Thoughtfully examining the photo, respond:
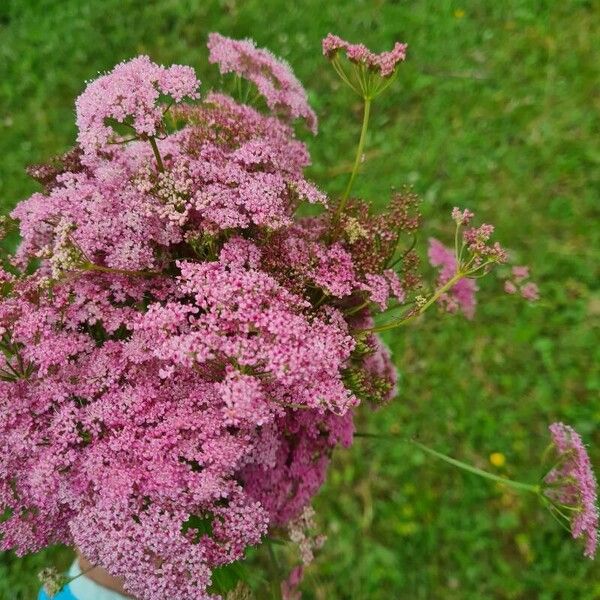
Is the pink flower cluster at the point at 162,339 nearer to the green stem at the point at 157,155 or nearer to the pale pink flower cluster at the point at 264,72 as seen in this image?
the green stem at the point at 157,155

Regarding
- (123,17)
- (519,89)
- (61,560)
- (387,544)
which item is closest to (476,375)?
(387,544)

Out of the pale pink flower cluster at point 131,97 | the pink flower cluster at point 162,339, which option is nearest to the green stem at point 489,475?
the pink flower cluster at point 162,339

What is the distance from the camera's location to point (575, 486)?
1.11 m

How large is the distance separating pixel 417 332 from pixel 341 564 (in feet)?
2.98

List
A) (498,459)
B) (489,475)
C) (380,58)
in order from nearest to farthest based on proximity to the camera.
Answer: (380,58)
(489,475)
(498,459)

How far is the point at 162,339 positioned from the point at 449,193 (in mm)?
2286

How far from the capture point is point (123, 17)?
3.32m

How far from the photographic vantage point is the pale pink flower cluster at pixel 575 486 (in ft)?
3.57

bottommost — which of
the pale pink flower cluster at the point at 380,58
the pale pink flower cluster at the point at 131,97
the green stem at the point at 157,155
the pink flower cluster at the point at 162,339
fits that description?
the pink flower cluster at the point at 162,339

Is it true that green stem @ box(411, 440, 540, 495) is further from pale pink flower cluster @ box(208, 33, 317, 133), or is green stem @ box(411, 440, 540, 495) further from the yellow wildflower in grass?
the yellow wildflower in grass

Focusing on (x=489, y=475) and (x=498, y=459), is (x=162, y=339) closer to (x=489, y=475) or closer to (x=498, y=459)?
(x=489, y=475)

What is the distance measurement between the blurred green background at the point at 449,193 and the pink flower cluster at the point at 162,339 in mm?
1608

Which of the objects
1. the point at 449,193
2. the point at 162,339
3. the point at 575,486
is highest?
the point at 449,193

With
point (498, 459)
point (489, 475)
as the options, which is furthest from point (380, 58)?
point (498, 459)
